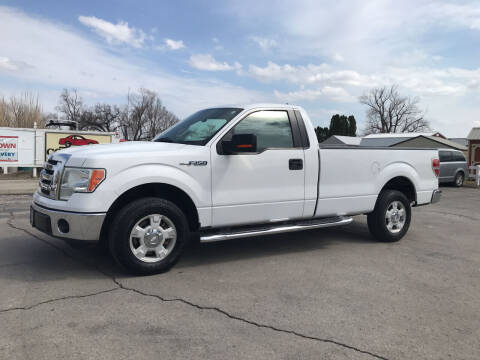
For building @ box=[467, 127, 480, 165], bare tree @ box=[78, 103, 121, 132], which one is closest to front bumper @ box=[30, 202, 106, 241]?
building @ box=[467, 127, 480, 165]

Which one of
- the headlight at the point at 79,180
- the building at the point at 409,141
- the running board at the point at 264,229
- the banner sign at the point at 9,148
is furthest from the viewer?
the building at the point at 409,141

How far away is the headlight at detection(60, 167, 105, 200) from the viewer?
4070mm

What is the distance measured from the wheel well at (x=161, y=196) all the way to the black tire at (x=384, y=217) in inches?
111

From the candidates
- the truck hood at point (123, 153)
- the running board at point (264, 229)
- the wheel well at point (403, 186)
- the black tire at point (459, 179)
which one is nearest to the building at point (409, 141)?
the black tire at point (459, 179)

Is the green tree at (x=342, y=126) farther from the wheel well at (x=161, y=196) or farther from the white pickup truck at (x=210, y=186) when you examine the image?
the wheel well at (x=161, y=196)

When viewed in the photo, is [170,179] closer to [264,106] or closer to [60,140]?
[264,106]

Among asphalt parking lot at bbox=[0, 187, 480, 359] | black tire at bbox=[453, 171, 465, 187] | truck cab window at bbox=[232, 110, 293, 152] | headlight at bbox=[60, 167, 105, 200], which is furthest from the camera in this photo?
black tire at bbox=[453, 171, 465, 187]

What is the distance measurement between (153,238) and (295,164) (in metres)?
1.96

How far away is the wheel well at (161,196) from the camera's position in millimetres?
4426

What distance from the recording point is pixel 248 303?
146 inches

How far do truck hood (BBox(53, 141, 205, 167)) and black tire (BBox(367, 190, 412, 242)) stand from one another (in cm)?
295

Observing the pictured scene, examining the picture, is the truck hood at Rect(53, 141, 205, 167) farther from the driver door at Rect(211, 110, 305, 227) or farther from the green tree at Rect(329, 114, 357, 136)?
the green tree at Rect(329, 114, 357, 136)

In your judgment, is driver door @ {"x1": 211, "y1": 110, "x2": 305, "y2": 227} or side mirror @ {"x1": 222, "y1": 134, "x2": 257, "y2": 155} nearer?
side mirror @ {"x1": 222, "y1": 134, "x2": 257, "y2": 155}

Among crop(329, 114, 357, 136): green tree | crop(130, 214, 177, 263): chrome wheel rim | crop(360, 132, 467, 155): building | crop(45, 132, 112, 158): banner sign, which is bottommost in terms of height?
crop(130, 214, 177, 263): chrome wheel rim
